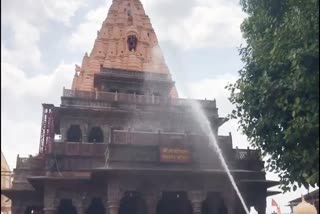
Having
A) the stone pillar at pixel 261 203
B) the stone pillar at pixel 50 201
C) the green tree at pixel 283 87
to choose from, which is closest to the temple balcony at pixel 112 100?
the stone pillar at pixel 50 201

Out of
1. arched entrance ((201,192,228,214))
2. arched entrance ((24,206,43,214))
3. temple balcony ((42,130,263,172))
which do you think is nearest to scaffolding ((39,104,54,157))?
arched entrance ((24,206,43,214))

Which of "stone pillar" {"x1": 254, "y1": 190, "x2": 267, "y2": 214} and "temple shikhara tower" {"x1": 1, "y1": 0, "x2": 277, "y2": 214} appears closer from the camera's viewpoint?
"temple shikhara tower" {"x1": 1, "y1": 0, "x2": 277, "y2": 214}

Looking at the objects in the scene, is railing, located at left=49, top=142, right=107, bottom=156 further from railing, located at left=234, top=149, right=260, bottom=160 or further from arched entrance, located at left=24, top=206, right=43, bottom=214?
railing, located at left=234, top=149, right=260, bottom=160

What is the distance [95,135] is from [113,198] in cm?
1054

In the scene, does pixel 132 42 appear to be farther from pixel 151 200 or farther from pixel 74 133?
pixel 151 200

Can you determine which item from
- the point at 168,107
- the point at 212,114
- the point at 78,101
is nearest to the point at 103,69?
the point at 78,101

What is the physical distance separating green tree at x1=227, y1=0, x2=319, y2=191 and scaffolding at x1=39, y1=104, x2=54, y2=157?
1752 centimetres

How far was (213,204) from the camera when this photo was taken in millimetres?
26797

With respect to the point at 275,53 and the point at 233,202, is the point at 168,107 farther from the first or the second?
the point at 275,53

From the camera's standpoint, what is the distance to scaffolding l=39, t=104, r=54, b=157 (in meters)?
28.6

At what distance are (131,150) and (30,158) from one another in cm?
974

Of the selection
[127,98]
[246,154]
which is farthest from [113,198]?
[127,98]

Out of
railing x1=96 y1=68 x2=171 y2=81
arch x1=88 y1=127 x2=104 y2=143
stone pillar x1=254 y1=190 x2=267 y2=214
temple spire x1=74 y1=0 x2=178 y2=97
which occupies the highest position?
temple spire x1=74 y1=0 x2=178 y2=97

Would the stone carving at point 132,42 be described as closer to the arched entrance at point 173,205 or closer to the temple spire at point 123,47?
the temple spire at point 123,47
